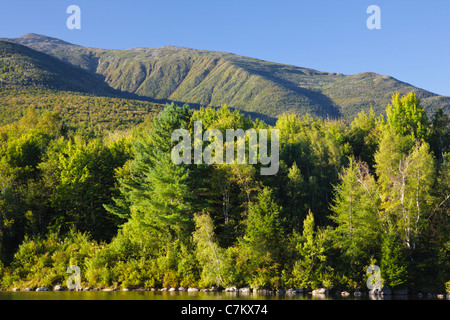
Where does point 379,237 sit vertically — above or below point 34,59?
below

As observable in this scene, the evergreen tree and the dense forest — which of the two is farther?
the evergreen tree

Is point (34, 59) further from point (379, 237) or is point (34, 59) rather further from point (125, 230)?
point (379, 237)

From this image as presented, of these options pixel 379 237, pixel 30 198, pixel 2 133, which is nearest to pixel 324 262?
pixel 379 237

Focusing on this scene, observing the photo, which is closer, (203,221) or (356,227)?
(203,221)

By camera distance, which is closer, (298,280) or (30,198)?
(298,280)

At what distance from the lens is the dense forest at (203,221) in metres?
39.6

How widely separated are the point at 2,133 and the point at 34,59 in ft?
391

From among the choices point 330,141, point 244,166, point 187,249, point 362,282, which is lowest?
point 362,282

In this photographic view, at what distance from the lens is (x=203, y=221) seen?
39625 mm

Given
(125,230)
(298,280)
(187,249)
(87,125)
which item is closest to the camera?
(298,280)

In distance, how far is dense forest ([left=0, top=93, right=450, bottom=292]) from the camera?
130 ft

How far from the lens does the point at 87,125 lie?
10169cm
